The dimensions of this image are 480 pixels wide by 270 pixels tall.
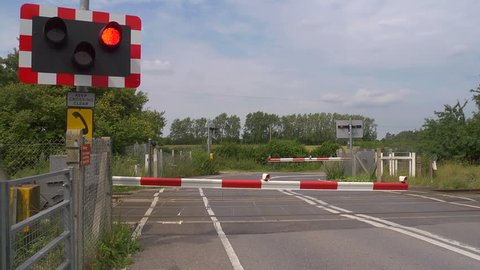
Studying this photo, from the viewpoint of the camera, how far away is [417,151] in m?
28.1

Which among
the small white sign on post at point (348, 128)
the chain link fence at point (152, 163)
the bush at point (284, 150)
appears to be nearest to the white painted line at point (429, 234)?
the chain link fence at point (152, 163)

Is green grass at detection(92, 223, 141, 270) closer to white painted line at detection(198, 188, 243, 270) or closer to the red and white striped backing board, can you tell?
white painted line at detection(198, 188, 243, 270)

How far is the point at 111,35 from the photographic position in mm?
7723

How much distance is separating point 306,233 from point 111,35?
539 centimetres

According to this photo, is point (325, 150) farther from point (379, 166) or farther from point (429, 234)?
point (429, 234)

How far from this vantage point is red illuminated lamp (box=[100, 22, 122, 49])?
7684mm

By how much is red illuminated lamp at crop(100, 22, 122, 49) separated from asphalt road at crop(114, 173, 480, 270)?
3.22 m

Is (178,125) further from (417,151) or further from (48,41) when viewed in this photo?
(48,41)

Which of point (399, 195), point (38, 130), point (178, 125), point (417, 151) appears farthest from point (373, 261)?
point (178, 125)

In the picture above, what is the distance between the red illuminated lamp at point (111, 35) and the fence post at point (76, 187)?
6.39ft

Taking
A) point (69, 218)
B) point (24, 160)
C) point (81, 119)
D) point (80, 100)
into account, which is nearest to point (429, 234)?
point (81, 119)

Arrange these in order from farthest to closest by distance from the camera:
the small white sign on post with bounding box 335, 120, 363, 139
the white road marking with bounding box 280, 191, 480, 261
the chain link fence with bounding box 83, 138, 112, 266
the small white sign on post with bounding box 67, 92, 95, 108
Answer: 1. the small white sign on post with bounding box 335, 120, 363, 139
2. the white road marking with bounding box 280, 191, 480, 261
3. the small white sign on post with bounding box 67, 92, 95, 108
4. the chain link fence with bounding box 83, 138, 112, 266

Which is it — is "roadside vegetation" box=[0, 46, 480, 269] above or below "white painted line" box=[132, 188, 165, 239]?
above

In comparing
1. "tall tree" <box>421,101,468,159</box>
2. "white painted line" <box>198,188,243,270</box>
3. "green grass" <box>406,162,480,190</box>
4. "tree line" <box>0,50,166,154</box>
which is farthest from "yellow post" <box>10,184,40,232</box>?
"tall tree" <box>421,101,468,159</box>
